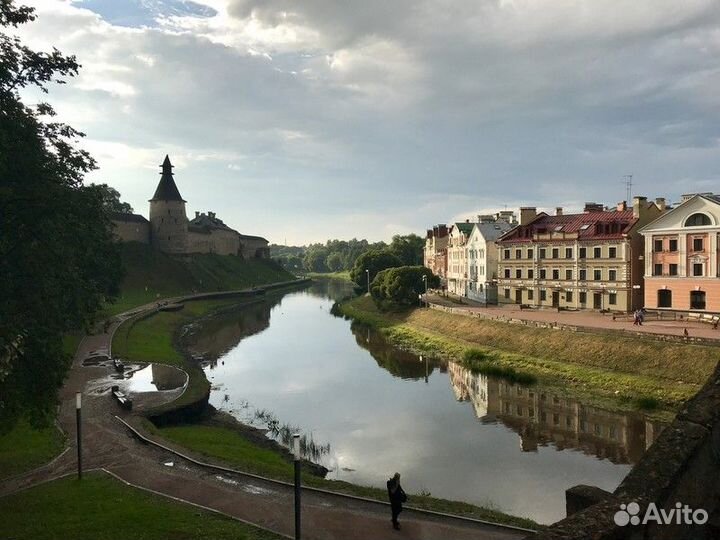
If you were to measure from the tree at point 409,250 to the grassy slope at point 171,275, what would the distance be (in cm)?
3689

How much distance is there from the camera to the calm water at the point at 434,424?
72.5 feet

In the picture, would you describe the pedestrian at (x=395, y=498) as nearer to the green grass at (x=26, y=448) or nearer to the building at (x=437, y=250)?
the green grass at (x=26, y=448)

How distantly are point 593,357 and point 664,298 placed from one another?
648 inches

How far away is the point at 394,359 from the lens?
4975 centimetres

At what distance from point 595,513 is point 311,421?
87.5ft

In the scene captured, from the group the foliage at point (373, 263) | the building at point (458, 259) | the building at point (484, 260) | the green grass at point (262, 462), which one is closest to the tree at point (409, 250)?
the foliage at point (373, 263)

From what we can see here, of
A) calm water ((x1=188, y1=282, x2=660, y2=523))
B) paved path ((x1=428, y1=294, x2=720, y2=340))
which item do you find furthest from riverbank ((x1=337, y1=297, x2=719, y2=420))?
calm water ((x1=188, y1=282, x2=660, y2=523))

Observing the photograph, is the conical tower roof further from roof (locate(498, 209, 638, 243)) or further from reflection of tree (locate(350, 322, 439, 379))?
roof (locate(498, 209, 638, 243))

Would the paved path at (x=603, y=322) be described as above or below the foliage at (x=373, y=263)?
below

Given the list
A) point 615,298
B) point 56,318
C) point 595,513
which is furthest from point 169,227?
point 595,513

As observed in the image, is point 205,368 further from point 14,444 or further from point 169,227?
point 169,227

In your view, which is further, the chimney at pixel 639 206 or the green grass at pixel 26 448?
the chimney at pixel 639 206

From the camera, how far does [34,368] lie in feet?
53.4

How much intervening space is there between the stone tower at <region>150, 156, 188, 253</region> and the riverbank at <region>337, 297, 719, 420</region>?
2914 inches
